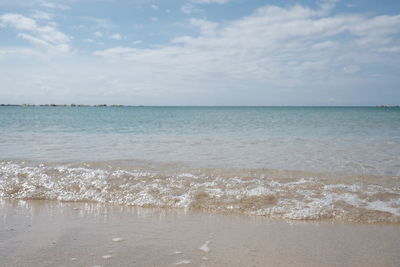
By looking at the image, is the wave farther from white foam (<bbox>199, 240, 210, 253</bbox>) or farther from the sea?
white foam (<bbox>199, 240, 210, 253</bbox>)

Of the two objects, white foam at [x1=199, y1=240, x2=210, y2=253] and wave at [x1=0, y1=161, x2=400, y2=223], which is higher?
wave at [x1=0, y1=161, x2=400, y2=223]

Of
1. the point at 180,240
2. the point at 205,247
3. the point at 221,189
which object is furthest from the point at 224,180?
the point at 205,247

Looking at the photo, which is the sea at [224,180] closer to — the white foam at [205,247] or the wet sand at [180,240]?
the wet sand at [180,240]

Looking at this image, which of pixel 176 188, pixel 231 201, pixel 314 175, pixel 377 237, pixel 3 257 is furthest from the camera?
pixel 314 175

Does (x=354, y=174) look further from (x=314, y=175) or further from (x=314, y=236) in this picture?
(x=314, y=236)

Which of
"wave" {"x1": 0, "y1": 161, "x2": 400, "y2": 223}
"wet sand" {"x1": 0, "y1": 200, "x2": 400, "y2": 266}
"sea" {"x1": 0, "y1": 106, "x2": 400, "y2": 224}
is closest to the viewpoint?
"wet sand" {"x1": 0, "y1": 200, "x2": 400, "y2": 266}

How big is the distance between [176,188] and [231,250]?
124 inches

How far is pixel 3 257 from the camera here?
3.70 meters

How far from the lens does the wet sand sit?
12.0ft

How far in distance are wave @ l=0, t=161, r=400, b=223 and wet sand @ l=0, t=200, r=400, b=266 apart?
454 mm

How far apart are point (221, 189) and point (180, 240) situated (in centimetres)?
269

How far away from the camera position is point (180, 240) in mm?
4246

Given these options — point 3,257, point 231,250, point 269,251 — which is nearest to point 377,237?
point 269,251

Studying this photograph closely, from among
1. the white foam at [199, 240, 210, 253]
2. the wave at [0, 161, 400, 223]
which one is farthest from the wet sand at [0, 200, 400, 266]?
the wave at [0, 161, 400, 223]
